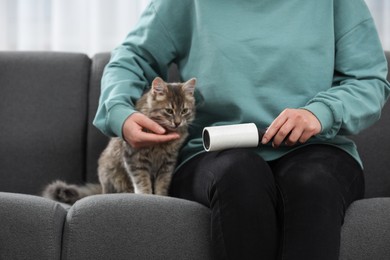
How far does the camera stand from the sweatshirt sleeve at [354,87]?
1468mm

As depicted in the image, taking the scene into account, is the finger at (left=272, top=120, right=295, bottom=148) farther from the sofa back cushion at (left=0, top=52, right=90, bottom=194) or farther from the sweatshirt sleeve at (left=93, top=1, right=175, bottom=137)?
the sofa back cushion at (left=0, top=52, right=90, bottom=194)

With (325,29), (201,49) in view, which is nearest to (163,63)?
(201,49)

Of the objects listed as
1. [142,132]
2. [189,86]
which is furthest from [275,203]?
[189,86]

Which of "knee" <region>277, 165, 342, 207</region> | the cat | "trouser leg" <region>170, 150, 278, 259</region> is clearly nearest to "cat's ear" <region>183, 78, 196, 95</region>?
the cat

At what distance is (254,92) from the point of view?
161 centimetres

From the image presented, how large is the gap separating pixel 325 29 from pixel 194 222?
0.67 metres

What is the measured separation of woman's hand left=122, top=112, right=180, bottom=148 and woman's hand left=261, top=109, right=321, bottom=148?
27cm

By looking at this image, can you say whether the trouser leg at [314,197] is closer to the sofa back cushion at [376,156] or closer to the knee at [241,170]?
the knee at [241,170]

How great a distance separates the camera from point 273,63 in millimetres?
1606

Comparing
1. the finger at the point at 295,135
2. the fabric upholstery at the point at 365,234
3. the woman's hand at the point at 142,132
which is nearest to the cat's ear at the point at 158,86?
the woman's hand at the point at 142,132

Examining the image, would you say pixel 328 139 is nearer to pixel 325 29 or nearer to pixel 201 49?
pixel 325 29

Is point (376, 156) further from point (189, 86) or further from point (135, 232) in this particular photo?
point (135, 232)

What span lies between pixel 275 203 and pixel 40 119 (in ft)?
3.66

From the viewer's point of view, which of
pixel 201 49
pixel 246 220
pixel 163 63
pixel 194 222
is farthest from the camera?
pixel 163 63
